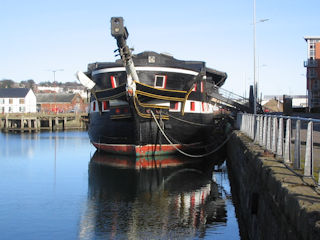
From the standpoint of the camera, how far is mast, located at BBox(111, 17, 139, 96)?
1716cm

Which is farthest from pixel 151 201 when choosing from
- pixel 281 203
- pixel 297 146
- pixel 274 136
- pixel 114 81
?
pixel 114 81

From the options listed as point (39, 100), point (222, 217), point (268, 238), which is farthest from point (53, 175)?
point (39, 100)

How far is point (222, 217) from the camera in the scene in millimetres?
12312

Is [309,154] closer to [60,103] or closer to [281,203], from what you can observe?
[281,203]

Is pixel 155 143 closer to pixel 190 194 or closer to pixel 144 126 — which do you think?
pixel 144 126

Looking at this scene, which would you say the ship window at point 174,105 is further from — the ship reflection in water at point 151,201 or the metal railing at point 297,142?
the metal railing at point 297,142

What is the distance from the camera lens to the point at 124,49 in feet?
62.8

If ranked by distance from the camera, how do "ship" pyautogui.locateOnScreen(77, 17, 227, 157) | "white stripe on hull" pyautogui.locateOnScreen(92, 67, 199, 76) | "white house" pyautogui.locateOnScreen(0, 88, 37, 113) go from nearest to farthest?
"ship" pyautogui.locateOnScreen(77, 17, 227, 157), "white stripe on hull" pyautogui.locateOnScreen(92, 67, 199, 76), "white house" pyautogui.locateOnScreen(0, 88, 37, 113)

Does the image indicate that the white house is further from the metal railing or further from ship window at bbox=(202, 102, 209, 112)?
the metal railing

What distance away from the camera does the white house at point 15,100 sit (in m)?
99.4

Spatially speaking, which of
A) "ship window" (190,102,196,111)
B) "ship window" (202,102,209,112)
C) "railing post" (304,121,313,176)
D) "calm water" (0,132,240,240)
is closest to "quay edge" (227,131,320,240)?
"railing post" (304,121,313,176)

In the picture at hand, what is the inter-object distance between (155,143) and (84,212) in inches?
428

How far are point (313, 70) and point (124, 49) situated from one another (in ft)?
165

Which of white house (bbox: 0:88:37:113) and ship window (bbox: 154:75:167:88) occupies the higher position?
white house (bbox: 0:88:37:113)
